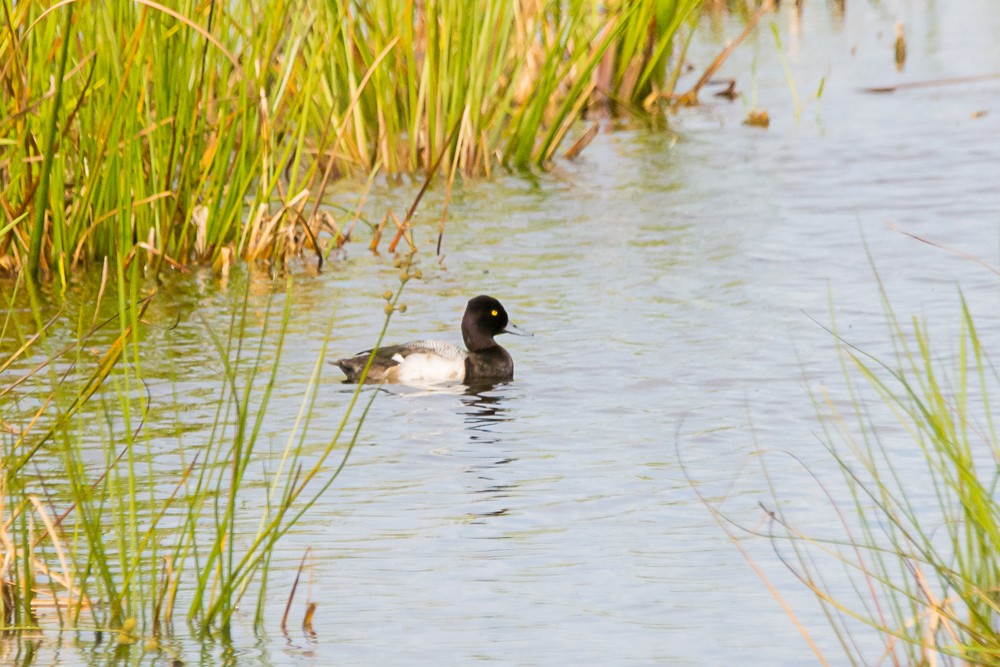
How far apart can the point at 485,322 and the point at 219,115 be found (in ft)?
5.42

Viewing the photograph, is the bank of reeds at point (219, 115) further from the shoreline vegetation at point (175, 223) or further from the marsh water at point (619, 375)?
the marsh water at point (619, 375)

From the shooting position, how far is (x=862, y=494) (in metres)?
5.57

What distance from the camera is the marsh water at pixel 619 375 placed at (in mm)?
4582

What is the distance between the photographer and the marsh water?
15.0 feet

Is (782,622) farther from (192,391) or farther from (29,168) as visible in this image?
(29,168)

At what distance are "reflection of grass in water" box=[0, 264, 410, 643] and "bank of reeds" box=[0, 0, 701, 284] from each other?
736 mm

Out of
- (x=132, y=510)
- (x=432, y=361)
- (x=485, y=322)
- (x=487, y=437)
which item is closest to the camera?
(x=132, y=510)

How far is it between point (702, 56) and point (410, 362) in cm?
1063

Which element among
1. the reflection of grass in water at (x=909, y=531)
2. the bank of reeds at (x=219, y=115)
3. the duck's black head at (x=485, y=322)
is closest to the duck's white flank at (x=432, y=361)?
the duck's black head at (x=485, y=322)

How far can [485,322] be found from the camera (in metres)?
8.31

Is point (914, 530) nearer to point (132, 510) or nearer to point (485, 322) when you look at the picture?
point (132, 510)

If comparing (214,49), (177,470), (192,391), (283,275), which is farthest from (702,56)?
(177,470)

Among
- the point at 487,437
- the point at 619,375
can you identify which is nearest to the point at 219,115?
the point at 619,375

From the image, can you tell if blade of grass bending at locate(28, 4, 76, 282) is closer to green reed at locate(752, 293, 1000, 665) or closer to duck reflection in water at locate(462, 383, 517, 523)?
duck reflection in water at locate(462, 383, 517, 523)
